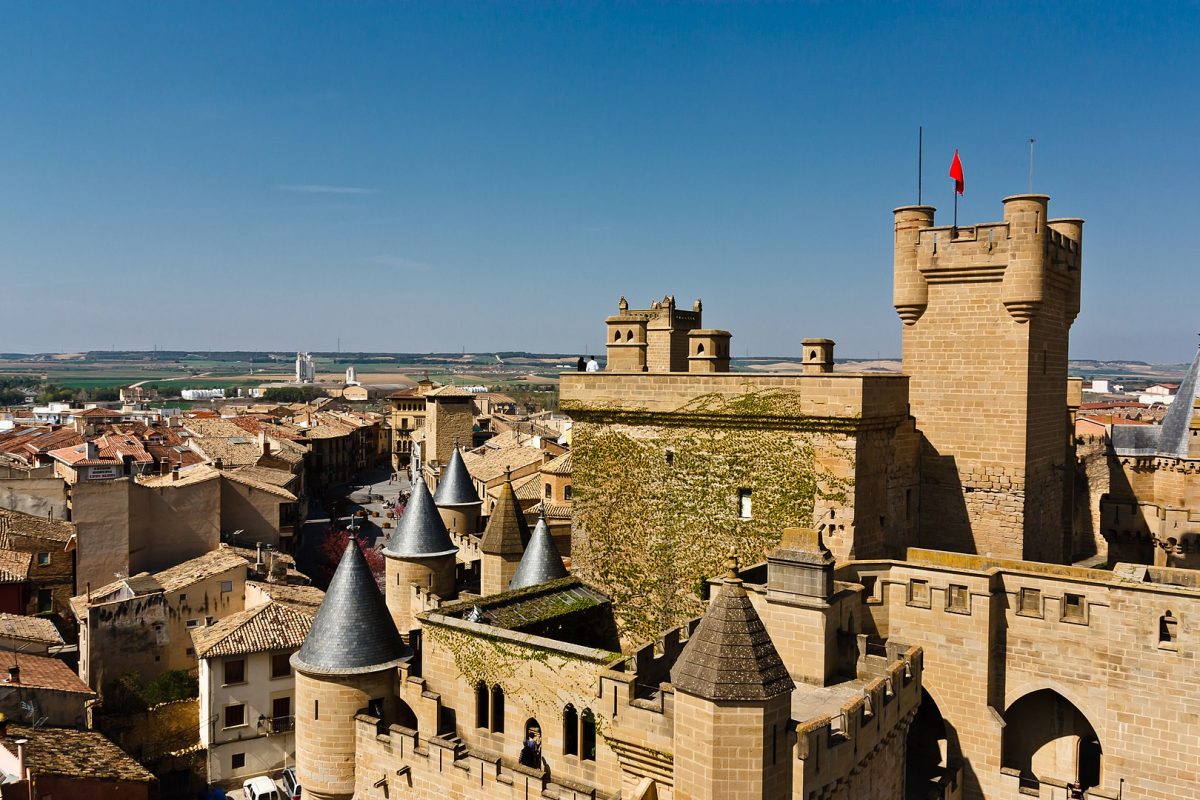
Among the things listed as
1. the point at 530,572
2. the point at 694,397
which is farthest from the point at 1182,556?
the point at 530,572

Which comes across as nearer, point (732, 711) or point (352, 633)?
point (732, 711)

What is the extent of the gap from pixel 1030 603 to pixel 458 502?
82.8 ft

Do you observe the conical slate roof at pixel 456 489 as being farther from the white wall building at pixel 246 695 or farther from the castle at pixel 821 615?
the castle at pixel 821 615

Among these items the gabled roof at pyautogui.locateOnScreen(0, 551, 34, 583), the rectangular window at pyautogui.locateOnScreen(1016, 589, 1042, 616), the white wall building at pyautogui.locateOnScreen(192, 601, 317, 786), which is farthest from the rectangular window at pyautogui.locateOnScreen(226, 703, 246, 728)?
the rectangular window at pyautogui.locateOnScreen(1016, 589, 1042, 616)

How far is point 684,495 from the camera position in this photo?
21297 mm

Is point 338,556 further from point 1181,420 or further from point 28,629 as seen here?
point 1181,420

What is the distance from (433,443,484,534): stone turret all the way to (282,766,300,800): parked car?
35.6ft

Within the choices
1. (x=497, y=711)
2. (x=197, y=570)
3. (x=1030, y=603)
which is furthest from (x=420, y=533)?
(x=1030, y=603)

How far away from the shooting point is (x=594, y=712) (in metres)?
15.5

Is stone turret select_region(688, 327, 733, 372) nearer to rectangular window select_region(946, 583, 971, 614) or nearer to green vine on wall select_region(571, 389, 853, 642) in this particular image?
green vine on wall select_region(571, 389, 853, 642)

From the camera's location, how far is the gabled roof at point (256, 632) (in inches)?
1187

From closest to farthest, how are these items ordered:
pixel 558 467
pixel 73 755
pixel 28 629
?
pixel 73 755, pixel 28 629, pixel 558 467

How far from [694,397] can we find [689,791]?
1077 centimetres

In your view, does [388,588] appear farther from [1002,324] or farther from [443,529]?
[1002,324]
